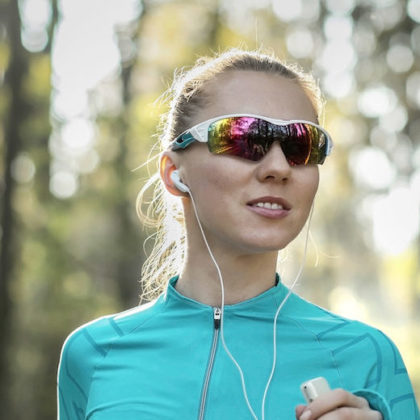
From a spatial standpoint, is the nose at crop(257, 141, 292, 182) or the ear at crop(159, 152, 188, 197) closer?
the nose at crop(257, 141, 292, 182)

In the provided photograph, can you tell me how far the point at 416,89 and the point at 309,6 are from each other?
3.71 meters

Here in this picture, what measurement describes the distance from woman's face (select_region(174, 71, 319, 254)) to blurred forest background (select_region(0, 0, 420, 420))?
10.8 m

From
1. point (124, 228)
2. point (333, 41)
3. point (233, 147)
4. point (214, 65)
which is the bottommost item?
point (124, 228)

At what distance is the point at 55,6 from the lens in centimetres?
1568

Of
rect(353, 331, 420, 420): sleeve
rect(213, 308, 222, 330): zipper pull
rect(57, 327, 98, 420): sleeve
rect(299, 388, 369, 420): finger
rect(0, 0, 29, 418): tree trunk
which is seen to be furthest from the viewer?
rect(0, 0, 29, 418): tree trunk

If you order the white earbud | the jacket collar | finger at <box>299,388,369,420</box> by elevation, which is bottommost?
finger at <box>299,388,369,420</box>

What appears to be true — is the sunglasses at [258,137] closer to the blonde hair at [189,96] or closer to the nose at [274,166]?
the nose at [274,166]

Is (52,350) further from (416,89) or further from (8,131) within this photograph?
(416,89)

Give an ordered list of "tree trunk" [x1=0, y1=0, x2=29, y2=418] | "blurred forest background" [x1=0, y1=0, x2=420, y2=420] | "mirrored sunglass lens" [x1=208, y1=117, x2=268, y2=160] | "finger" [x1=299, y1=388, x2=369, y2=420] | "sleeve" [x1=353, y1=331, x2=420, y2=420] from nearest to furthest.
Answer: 1. "finger" [x1=299, y1=388, x2=369, y2=420]
2. "sleeve" [x1=353, y1=331, x2=420, y2=420]
3. "mirrored sunglass lens" [x1=208, y1=117, x2=268, y2=160]
4. "tree trunk" [x1=0, y1=0, x2=29, y2=418]
5. "blurred forest background" [x1=0, y1=0, x2=420, y2=420]

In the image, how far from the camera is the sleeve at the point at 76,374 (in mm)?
2941

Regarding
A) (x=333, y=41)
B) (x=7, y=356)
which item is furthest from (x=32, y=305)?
(x=333, y=41)

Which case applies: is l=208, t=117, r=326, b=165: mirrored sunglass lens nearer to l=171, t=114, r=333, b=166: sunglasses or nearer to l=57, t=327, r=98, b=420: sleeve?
l=171, t=114, r=333, b=166: sunglasses

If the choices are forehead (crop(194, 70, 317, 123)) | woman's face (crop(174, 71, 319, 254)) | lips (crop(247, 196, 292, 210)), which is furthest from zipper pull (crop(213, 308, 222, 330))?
forehead (crop(194, 70, 317, 123))

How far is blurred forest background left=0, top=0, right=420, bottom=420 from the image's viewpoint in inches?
573
